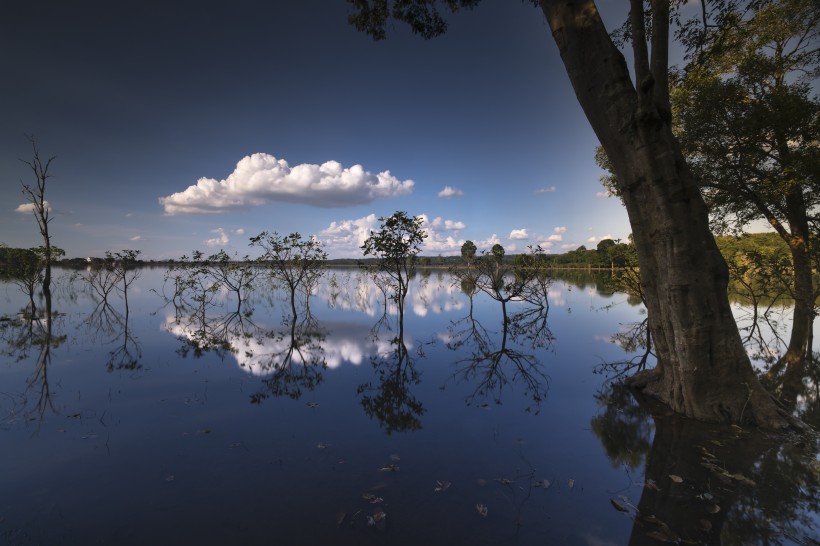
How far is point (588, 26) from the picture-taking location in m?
6.48

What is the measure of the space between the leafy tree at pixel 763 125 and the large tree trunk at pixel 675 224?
6.39 m

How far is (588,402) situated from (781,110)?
11560mm

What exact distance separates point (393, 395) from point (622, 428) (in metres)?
5.44

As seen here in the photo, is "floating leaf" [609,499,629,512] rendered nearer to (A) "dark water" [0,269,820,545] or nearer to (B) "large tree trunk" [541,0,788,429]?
(A) "dark water" [0,269,820,545]

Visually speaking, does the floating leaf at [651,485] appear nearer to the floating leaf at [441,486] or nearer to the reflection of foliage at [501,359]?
the floating leaf at [441,486]

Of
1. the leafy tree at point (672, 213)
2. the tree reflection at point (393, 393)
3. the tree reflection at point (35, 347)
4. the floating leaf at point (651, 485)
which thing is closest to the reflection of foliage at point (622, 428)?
the floating leaf at point (651, 485)

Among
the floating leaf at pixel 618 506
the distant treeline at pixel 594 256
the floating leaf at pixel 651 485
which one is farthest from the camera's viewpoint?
the distant treeline at pixel 594 256

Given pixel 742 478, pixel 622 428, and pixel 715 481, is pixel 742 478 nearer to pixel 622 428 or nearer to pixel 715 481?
pixel 715 481

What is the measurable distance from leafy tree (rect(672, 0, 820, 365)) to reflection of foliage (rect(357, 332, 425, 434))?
13.2 meters

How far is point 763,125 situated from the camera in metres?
10.8

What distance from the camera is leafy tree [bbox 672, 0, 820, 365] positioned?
34.8 ft

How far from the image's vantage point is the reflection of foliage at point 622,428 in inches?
227

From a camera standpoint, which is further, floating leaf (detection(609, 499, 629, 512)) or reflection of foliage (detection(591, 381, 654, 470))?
reflection of foliage (detection(591, 381, 654, 470))

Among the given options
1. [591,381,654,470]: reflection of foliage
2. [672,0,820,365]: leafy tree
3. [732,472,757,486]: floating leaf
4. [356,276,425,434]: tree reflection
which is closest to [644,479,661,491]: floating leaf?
[591,381,654,470]: reflection of foliage
